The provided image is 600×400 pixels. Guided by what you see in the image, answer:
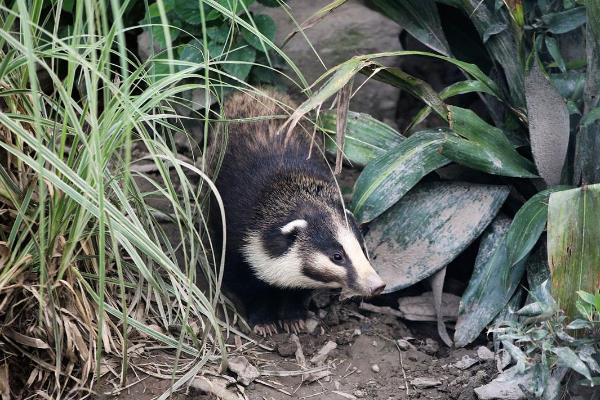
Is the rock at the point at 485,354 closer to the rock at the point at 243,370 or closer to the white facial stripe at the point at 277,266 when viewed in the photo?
the white facial stripe at the point at 277,266

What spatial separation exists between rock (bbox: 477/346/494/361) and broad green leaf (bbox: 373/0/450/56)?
2055 mm

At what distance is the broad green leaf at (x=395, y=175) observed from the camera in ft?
18.1

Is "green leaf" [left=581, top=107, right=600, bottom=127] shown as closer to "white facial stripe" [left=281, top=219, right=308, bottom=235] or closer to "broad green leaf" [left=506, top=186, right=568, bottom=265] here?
"broad green leaf" [left=506, top=186, right=568, bottom=265]

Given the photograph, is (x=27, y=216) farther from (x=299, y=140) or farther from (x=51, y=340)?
(x=299, y=140)

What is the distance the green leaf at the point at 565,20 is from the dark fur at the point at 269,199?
1.72 metres

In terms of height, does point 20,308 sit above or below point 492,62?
below

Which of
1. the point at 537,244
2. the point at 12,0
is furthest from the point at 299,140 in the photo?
the point at 12,0

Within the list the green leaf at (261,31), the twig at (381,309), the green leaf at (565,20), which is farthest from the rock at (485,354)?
the green leaf at (261,31)

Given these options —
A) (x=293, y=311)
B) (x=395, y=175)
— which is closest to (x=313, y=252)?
(x=293, y=311)

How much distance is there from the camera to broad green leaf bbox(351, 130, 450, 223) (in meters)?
5.53

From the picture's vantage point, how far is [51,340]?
4.35 m

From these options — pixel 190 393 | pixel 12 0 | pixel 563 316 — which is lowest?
pixel 190 393

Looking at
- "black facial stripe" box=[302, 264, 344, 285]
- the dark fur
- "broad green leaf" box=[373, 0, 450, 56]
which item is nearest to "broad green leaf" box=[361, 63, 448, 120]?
the dark fur

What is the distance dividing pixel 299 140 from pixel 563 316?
247cm
